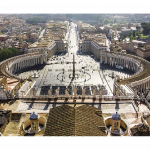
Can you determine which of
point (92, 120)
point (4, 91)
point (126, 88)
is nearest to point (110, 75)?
point (126, 88)

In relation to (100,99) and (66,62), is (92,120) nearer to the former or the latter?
(100,99)

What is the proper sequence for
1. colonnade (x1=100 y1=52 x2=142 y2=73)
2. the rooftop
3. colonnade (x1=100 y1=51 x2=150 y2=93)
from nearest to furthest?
1. the rooftop
2. colonnade (x1=100 y1=51 x2=150 y2=93)
3. colonnade (x1=100 y1=52 x2=142 y2=73)

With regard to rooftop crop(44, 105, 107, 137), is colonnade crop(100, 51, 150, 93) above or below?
below

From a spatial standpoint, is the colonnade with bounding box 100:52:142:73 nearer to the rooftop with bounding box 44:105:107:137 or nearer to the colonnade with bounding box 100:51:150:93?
the colonnade with bounding box 100:51:150:93

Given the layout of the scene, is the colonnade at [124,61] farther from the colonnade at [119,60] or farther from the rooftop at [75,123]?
the rooftop at [75,123]

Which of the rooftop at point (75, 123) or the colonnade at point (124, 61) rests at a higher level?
the rooftop at point (75, 123)

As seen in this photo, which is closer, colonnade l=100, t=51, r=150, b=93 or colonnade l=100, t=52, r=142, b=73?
colonnade l=100, t=51, r=150, b=93

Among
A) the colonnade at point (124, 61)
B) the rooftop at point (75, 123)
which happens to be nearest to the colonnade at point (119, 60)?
the colonnade at point (124, 61)

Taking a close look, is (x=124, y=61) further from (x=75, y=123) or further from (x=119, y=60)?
(x=75, y=123)

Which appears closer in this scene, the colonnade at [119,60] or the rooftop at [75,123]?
the rooftop at [75,123]

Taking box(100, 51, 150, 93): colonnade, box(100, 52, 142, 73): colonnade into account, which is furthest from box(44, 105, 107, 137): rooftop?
box(100, 52, 142, 73): colonnade

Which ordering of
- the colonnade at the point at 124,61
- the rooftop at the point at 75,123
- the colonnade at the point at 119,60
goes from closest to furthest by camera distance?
the rooftop at the point at 75,123
the colonnade at the point at 124,61
the colonnade at the point at 119,60
